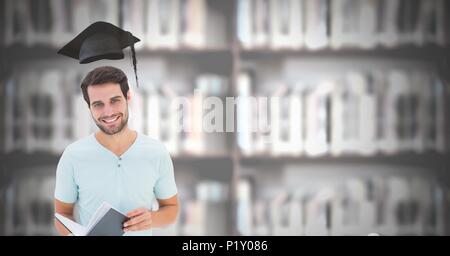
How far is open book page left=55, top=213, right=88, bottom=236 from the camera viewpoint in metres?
2.53

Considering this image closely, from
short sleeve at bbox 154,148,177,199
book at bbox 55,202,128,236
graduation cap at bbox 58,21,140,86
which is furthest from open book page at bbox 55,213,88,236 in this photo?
graduation cap at bbox 58,21,140,86

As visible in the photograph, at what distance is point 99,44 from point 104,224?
698 mm

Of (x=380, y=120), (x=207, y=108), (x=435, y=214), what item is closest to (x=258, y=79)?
(x=207, y=108)

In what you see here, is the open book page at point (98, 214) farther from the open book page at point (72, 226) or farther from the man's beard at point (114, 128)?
the man's beard at point (114, 128)

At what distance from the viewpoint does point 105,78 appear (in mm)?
2543

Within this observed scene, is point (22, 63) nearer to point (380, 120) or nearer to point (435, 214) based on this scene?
point (380, 120)

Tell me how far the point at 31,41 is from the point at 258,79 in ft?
3.00

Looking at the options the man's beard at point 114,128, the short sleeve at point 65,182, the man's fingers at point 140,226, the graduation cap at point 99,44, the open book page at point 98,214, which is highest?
the graduation cap at point 99,44

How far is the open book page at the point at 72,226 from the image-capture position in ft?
8.31

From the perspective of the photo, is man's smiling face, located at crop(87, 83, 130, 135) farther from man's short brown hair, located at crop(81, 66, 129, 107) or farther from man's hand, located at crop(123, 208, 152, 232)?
man's hand, located at crop(123, 208, 152, 232)

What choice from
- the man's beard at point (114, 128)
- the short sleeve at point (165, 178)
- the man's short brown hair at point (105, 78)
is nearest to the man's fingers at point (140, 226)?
the short sleeve at point (165, 178)

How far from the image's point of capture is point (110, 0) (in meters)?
2.58

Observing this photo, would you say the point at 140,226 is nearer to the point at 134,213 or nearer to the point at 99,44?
the point at 134,213

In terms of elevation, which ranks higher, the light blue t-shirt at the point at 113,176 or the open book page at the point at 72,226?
the light blue t-shirt at the point at 113,176
